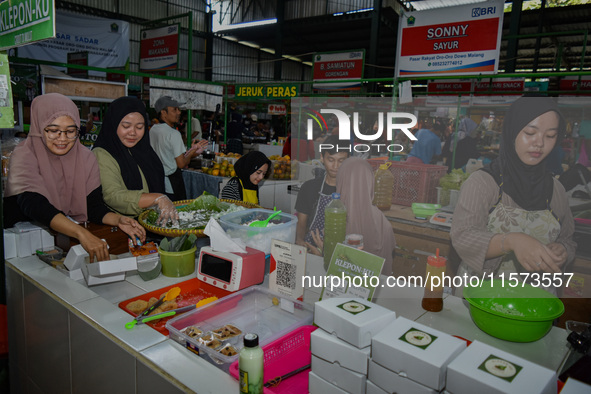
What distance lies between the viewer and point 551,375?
929 mm

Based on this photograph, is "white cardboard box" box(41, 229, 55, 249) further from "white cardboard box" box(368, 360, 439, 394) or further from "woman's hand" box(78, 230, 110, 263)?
"white cardboard box" box(368, 360, 439, 394)

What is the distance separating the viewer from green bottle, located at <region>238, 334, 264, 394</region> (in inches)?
43.1

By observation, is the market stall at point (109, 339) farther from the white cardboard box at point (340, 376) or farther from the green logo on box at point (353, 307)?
the green logo on box at point (353, 307)

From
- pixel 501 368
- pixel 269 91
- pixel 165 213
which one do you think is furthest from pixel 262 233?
pixel 269 91

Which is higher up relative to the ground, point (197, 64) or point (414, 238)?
point (197, 64)

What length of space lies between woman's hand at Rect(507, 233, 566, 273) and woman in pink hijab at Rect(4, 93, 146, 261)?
6.94 feet

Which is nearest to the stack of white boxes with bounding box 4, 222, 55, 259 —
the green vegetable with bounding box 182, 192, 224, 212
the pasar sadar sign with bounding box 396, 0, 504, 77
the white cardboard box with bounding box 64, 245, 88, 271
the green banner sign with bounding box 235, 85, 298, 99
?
the white cardboard box with bounding box 64, 245, 88, 271

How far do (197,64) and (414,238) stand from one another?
70.2 ft

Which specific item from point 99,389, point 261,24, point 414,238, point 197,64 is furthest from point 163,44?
point 197,64

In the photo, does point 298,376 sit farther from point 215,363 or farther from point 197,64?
point 197,64

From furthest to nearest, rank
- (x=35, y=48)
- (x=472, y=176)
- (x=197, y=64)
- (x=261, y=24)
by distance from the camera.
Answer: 1. (x=197, y=64)
2. (x=261, y=24)
3. (x=35, y=48)
4. (x=472, y=176)

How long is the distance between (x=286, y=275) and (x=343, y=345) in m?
0.65

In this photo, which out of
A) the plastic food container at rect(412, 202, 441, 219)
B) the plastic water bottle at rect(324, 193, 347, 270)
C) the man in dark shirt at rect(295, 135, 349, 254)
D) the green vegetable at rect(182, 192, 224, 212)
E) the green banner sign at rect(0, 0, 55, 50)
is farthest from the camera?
the plastic food container at rect(412, 202, 441, 219)

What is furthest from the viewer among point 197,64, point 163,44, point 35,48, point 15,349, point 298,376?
point 197,64
